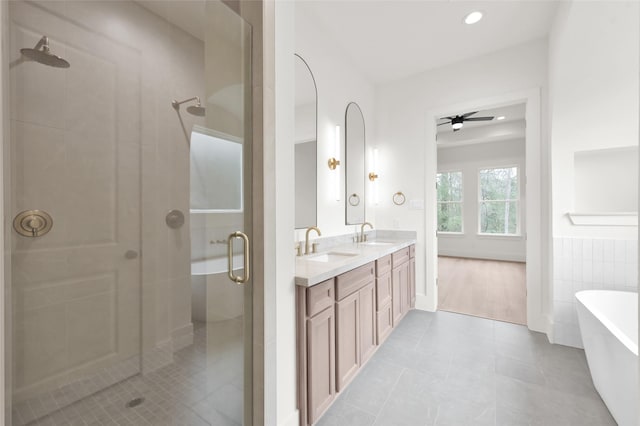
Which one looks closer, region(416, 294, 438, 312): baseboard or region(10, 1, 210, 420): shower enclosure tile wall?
region(10, 1, 210, 420): shower enclosure tile wall

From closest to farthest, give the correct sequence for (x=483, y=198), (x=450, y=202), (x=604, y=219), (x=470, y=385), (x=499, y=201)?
(x=470, y=385) < (x=604, y=219) < (x=499, y=201) < (x=483, y=198) < (x=450, y=202)

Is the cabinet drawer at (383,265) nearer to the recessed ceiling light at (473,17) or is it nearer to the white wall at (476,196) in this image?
the recessed ceiling light at (473,17)

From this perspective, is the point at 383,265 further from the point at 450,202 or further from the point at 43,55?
the point at 450,202

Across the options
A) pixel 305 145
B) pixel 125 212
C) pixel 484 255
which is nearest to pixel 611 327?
pixel 305 145

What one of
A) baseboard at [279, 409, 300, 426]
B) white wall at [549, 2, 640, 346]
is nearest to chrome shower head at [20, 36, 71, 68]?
baseboard at [279, 409, 300, 426]

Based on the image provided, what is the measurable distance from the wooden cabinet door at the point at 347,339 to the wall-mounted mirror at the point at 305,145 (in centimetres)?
81

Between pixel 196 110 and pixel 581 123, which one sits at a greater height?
pixel 581 123

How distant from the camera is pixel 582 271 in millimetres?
2424

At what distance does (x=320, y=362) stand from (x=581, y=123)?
3.02m

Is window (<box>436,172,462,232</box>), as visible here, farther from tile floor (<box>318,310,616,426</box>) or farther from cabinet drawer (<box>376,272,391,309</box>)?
cabinet drawer (<box>376,272,391,309</box>)

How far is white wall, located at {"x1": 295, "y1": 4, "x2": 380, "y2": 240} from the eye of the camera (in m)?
2.44

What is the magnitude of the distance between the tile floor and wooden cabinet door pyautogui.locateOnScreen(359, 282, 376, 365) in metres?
0.14

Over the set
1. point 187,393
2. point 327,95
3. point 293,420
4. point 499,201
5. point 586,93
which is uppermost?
point 327,95

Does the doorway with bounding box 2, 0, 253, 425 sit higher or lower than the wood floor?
higher
